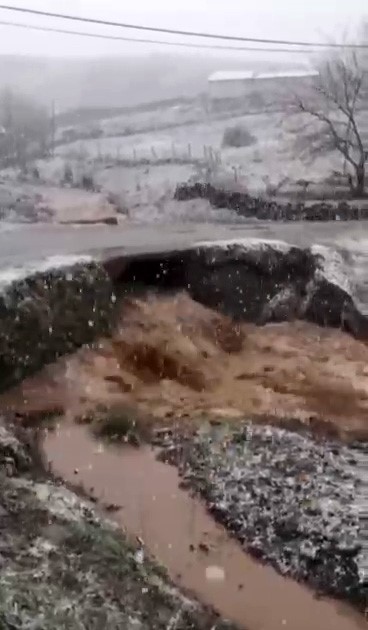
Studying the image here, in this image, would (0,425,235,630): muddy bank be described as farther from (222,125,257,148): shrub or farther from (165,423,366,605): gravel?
(222,125,257,148): shrub

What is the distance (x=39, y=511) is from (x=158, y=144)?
32.6 inches

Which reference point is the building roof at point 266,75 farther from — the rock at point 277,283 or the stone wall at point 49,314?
the stone wall at point 49,314

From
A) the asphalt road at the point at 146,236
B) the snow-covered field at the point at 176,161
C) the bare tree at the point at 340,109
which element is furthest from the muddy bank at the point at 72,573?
the bare tree at the point at 340,109

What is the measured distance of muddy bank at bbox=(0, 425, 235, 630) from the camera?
1.41 metres

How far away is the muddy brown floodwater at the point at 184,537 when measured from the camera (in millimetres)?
1493

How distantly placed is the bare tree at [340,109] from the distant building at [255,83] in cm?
4

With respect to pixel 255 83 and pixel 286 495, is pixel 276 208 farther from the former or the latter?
pixel 286 495

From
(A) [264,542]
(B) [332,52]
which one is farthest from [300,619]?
(B) [332,52]

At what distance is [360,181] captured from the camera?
194 cm

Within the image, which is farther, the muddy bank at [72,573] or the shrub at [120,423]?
the shrub at [120,423]

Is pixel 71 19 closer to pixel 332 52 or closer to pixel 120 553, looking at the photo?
pixel 332 52

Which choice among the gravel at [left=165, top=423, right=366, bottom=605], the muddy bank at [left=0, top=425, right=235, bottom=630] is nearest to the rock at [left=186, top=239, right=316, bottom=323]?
the gravel at [left=165, top=423, right=366, bottom=605]

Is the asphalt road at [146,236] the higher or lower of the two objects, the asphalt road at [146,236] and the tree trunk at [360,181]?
the lower

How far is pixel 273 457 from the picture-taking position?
1.69 metres
